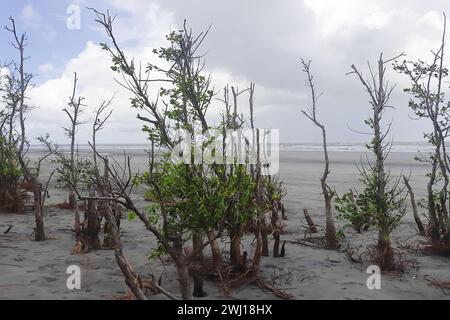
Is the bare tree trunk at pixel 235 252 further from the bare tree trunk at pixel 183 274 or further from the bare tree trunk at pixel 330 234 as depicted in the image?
the bare tree trunk at pixel 330 234

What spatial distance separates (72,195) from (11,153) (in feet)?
8.64

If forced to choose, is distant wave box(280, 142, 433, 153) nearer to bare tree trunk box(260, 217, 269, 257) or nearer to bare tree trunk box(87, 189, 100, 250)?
bare tree trunk box(260, 217, 269, 257)

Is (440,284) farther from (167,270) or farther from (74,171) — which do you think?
(74,171)

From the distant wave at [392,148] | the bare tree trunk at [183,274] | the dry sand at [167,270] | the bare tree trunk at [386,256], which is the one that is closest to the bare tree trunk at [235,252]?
the dry sand at [167,270]

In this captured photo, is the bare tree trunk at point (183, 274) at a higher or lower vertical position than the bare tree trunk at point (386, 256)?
higher

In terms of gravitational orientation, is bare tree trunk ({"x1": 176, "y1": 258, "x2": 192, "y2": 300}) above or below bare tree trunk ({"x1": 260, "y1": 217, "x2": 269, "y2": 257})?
above

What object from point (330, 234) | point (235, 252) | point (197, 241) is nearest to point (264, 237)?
point (235, 252)

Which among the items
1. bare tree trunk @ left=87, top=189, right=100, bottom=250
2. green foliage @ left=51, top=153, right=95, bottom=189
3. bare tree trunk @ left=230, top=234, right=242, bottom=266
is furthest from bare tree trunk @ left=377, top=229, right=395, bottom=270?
bare tree trunk @ left=87, top=189, right=100, bottom=250

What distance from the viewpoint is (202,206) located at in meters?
6.27

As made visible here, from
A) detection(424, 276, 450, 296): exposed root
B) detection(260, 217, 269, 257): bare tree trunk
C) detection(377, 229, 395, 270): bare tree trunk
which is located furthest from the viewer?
detection(260, 217, 269, 257): bare tree trunk

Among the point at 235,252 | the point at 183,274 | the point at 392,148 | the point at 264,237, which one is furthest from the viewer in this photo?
the point at 392,148

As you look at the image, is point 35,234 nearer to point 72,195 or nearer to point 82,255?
point 82,255
